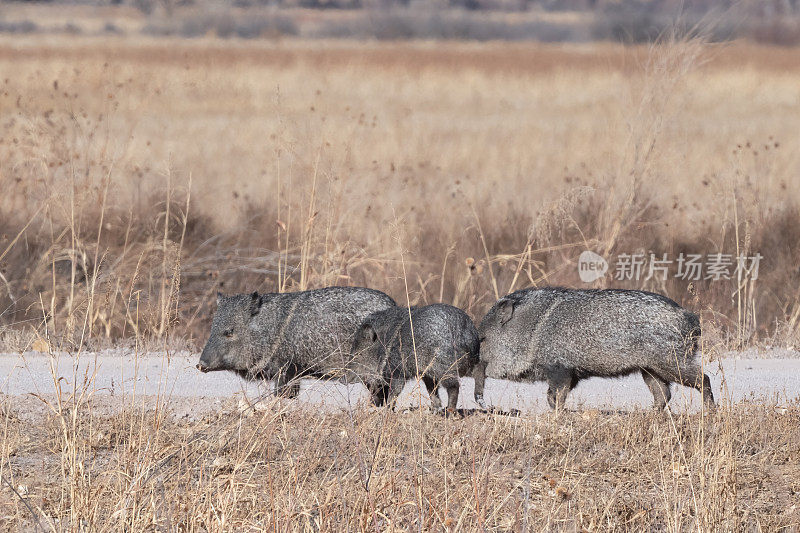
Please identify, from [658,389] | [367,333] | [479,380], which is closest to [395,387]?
[367,333]

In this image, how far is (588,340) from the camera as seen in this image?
5559 mm

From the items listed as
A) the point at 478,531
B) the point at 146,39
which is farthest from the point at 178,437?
the point at 146,39

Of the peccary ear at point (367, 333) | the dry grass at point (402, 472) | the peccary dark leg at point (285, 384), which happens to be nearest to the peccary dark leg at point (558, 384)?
the dry grass at point (402, 472)

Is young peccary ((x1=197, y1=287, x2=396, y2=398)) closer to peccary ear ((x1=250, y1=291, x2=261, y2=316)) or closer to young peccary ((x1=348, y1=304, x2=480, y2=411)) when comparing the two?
peccary ear ((x1=250, y1=291, x2=261, y2=316))

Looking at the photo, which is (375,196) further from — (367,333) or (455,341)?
(455,341)

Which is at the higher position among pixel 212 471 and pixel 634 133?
pixel 634 133

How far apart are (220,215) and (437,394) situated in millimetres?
5638

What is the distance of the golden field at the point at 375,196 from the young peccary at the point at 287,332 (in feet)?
0.81

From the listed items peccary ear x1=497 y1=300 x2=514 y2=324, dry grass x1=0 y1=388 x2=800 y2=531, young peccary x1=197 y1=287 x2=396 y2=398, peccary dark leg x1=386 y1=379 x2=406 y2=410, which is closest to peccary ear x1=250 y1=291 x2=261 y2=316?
young peccary x1=197 y1=287 x2=396 y2=398

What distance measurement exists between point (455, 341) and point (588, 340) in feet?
2.10

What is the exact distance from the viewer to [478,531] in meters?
3.54

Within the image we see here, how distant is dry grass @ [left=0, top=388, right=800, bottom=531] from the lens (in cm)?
378

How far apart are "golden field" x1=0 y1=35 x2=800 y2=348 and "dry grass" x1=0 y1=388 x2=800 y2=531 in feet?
2.14

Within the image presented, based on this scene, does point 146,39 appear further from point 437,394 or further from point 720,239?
point 437,394
